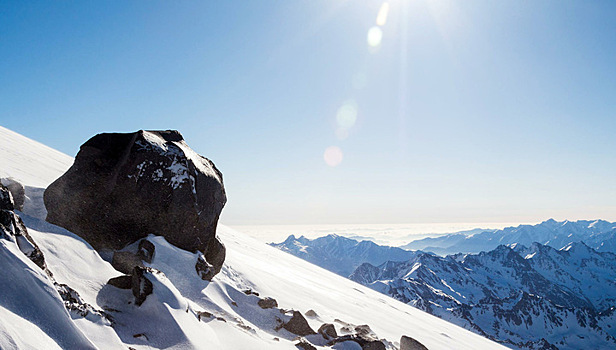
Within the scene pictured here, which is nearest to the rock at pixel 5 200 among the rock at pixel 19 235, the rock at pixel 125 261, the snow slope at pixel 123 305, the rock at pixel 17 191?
the rock at pixel 19 235

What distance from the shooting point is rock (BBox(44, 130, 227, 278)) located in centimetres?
1246

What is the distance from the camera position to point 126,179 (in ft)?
42.3

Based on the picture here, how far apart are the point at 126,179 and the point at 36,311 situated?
825cm

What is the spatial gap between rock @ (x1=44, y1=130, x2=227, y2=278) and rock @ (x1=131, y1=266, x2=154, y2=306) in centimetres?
424

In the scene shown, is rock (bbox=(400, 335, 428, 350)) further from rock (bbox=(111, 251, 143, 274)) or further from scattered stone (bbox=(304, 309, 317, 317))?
rock (bbox=(111, 251, 143, 274))

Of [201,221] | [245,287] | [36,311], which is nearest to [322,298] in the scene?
[245,287]

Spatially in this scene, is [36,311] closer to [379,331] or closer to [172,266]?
[172,266]

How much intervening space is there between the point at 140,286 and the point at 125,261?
3457mm

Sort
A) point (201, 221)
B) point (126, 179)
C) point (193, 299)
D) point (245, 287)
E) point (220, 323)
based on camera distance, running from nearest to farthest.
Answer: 1. point (220, 323)
2. point (193, 299)
3. point (126, 179)
4. point (201, 221)
5. point (245, 287)

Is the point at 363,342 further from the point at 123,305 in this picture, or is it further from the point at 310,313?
the point at 123,305

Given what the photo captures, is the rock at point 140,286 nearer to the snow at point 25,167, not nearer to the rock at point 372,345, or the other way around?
the rock at point 372,345

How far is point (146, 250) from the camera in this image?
11.7m

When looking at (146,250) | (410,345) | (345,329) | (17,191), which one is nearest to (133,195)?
(146,250)

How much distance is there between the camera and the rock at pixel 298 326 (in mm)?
12227
